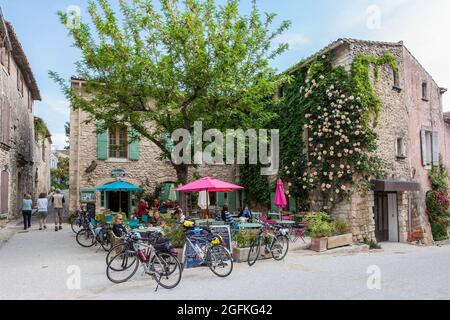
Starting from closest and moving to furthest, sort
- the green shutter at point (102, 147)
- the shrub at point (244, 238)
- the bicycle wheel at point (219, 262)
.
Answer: the bicycle wheel at point (219, 262) → the shrub at point (244, 238) → the green shutter at point (102, 147)

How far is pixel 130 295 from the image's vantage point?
229 inches

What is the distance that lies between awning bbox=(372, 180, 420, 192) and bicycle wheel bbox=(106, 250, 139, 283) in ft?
29.4

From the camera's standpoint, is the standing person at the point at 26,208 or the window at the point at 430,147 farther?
the window at the point at 430,147

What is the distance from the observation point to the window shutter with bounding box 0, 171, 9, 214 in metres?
14.2

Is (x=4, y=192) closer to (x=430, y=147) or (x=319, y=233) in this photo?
(x=319, y=233)

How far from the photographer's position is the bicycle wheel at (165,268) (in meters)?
6.20

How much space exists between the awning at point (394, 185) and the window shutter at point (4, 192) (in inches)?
516

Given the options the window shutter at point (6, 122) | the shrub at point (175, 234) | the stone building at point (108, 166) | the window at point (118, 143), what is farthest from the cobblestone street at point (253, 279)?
the window at point (118, 143)

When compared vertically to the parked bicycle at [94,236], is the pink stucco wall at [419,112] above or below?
above

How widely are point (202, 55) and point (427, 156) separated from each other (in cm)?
1118

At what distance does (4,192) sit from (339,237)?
39.4ft

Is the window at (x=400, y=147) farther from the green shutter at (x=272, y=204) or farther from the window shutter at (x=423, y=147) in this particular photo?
the green shutter at (x=272, y=204)

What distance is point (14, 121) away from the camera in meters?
16.7
